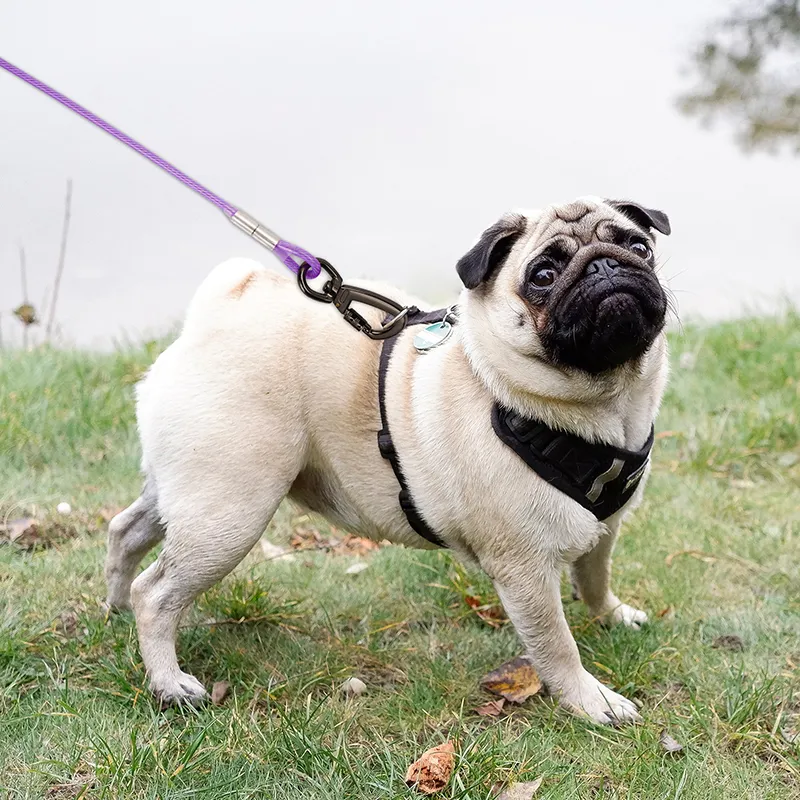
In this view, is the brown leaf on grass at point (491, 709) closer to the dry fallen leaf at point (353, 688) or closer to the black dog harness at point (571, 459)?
the dry fallen leaf at point (353, 688)

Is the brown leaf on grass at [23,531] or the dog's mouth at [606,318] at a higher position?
the dog's mouth at [606,318]

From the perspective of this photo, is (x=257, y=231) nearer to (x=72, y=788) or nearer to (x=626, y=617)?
(x=72, y=788)

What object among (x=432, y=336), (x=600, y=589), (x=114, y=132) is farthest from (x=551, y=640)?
(x=114, y=132)

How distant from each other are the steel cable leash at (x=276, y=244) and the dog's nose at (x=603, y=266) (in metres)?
0.82

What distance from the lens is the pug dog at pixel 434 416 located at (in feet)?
9.42

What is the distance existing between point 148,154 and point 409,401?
4.12 ft

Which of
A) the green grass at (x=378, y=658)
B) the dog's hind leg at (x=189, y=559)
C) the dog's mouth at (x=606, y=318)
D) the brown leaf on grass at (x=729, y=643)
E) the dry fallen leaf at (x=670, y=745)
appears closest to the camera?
the dog's mouth at (x=606, y=318)

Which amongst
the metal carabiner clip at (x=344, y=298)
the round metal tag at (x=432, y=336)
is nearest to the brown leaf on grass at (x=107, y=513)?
the metal carabiner clip at (x=344, y=298)

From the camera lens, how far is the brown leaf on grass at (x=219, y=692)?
320cm

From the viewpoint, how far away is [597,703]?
121 inches

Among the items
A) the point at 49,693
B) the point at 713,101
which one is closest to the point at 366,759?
the point at 49,693

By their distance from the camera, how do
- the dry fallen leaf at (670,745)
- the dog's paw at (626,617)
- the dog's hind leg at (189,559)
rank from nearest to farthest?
the dry fallen leaf at (670,745), the dog's hind leg at (189,559), the dog's paw at (626,617)

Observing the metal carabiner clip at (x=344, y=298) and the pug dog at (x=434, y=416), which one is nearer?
the pug dog at (x=434, y=416)

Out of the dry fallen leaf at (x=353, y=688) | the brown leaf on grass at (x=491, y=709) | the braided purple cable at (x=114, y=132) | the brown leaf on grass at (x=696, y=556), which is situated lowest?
the dry fallen leaf at (x=353, y=688)
